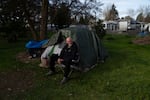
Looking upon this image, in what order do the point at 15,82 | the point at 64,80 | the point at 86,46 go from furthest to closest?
the point at 86,46 → the point at 15,82 → the point at 64,80

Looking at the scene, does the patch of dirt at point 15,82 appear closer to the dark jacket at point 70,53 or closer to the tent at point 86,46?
the dark jacket at point 70,53

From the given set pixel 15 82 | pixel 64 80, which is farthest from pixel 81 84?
pixel 15 82

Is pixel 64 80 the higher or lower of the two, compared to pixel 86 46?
lower

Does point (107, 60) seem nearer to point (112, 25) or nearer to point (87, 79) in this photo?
point (87, 79)

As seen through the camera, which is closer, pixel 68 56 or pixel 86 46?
pixel 68 56

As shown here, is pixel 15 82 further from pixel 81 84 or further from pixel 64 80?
pixel 81 84

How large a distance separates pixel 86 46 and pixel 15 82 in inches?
135

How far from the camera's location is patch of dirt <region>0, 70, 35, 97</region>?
8508mm

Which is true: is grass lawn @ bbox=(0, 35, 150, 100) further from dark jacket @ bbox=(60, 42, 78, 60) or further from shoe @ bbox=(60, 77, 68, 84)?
dark jacket @ bbox=(60, 42, 78, 60)

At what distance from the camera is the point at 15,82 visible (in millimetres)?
9539

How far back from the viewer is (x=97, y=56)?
41.0 feet

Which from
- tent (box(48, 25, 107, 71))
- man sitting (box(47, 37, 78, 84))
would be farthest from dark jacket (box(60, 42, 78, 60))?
tent (box(48, 25, 107, 71))

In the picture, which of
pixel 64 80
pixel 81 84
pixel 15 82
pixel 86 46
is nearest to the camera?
pixel 81 84

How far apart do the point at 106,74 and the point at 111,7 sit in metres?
102
